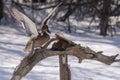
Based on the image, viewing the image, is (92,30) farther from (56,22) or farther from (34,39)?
(34,39)

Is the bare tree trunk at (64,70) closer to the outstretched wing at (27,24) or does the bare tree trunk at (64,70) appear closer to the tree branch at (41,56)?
the tree branch at (41,56)

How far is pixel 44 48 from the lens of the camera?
1.83 meters

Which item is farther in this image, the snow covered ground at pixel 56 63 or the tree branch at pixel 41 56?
the snow covered ground at pixel 56 63

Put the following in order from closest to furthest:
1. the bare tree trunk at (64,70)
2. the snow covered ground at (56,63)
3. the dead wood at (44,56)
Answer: the dead wood at (44,56), the bare tree trunk at (64,70), the snow covered ground at (56,63)

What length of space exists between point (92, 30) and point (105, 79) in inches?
175

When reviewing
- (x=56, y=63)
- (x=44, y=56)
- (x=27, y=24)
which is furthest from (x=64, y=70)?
(x=56, y=63)

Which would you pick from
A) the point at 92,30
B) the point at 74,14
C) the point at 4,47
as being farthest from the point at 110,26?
the point at 4,47

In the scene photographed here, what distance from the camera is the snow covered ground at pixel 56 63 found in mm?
6359

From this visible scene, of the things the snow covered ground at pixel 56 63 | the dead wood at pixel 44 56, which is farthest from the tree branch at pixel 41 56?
the snow covered ground at pixel 56 63

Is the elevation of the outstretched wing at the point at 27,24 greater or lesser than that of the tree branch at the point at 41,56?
greater

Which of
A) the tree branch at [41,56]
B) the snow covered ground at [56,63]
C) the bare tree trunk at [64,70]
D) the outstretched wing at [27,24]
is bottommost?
the snow covered ground at [56,63]

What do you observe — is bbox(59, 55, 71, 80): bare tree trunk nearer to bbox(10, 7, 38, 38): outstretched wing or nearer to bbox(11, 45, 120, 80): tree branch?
bbox(11, 45, 120, 80): tree branch

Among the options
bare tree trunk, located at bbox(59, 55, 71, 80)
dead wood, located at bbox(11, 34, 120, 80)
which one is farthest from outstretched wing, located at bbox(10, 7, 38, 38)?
bare tree trunk, located at bbox(59, 55, 71, 80)

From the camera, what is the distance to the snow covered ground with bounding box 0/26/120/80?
6.36 meters
